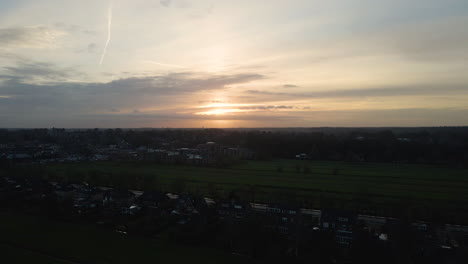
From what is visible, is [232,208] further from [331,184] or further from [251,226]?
[331,184]

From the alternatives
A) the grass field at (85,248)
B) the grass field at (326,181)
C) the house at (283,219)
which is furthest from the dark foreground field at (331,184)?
the grass field at (85,248)

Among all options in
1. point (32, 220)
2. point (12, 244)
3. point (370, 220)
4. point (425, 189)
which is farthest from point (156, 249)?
point (425, 189)

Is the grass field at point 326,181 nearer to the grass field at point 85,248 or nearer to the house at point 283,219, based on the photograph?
the house at point 283,219

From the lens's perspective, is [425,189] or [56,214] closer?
[56,214]

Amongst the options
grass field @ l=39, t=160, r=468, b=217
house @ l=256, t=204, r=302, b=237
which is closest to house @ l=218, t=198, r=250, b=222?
house @ l=256, t=204, r=302, b=237

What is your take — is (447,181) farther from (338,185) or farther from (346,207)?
(346,207)

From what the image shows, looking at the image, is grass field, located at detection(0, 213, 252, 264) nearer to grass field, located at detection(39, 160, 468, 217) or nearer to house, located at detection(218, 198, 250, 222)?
house, located at detection(218, 198, 250, 222)

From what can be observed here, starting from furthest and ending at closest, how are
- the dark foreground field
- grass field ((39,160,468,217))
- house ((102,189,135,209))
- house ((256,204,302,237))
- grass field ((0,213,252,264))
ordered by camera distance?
grass field ((39,160,468,217)) → the dark foreground field → house ((102,189,135,209)) → house ((256,204,302,237)) → grass field ((0,213,252,264))
